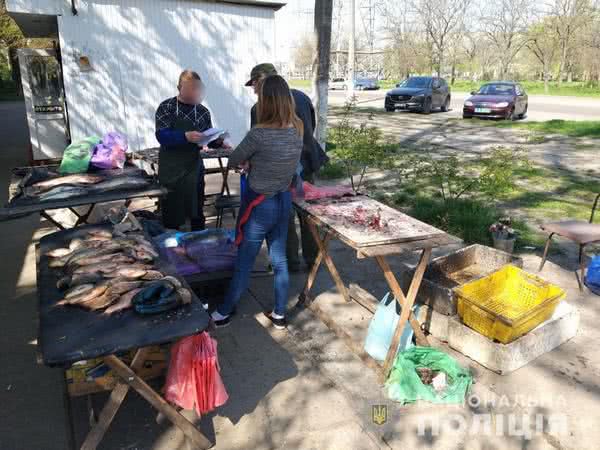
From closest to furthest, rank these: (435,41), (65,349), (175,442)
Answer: (65,349)
(175,442)
(435,41)

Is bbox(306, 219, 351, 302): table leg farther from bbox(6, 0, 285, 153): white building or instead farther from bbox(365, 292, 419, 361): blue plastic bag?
bbox(6, 0, 285, 153): white building

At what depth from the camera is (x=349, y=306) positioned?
4395 millimetres

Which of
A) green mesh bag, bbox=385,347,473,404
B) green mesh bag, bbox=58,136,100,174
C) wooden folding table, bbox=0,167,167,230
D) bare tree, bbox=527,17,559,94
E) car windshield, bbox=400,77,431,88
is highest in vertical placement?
bare tree, bbox=527,17,559,94

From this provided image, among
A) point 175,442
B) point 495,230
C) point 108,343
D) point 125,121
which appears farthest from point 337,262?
point 125,121

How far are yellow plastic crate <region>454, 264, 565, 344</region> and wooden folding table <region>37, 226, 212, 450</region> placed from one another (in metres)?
2.02

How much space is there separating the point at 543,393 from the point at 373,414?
3.75 ft

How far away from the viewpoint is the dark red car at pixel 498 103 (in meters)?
18.1

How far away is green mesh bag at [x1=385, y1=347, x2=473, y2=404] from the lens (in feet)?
10.2

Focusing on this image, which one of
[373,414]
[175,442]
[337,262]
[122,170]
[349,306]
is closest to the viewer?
[175,442]

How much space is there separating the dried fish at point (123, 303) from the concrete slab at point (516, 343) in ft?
7.54

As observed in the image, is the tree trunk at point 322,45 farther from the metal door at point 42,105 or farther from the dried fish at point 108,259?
the metal door at point 42,105

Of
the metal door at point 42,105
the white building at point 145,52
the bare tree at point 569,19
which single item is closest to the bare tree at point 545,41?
the bare tree at point 569,19

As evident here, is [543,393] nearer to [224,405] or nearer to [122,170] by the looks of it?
[224,405]

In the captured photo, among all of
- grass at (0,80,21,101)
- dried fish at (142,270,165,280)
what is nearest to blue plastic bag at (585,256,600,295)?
dried fish at (142,270,165,280)
